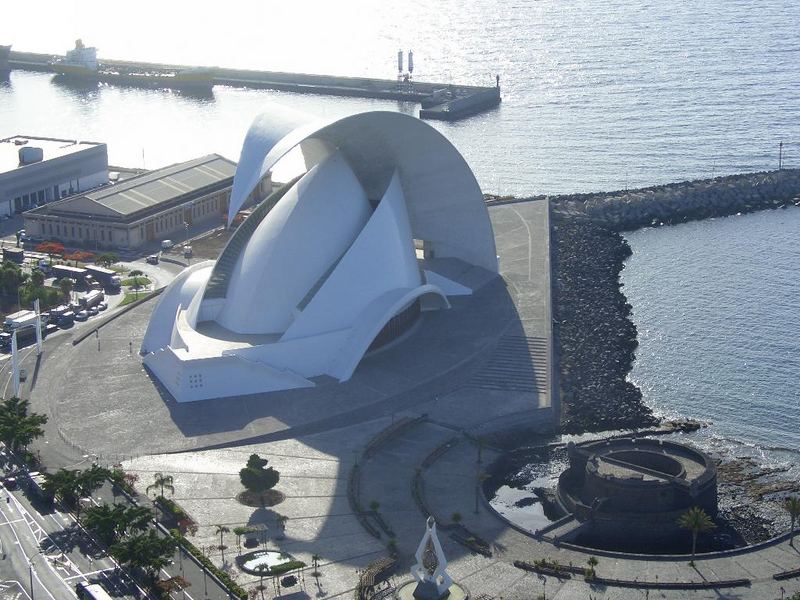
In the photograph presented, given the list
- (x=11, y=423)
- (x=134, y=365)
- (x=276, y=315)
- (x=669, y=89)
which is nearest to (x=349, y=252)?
(x=276, y=315)

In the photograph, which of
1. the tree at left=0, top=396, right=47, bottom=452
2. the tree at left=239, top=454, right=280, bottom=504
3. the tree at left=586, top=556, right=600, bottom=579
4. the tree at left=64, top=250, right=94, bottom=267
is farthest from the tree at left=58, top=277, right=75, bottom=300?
the tree at left=586, top=556, right=600, bottom=579

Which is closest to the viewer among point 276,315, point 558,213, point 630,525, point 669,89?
point 630,525

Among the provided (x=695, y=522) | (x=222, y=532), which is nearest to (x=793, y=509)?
(x=695, y=522)

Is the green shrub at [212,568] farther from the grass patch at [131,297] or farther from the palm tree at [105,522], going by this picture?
the grass patch at [131,297]

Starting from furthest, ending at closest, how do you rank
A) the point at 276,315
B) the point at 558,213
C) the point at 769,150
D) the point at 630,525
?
1. the point at 769,150
2. the point at 558,213
3. the point at 276,315
4. the point at 630,525

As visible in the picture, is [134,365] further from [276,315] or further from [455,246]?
[455,246]

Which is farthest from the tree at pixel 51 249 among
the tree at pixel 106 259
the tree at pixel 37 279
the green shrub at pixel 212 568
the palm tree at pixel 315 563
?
the palm tree at pixel 315 563
